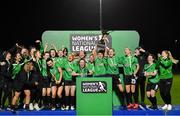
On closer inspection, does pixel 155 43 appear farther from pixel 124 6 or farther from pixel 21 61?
pixel 21 61

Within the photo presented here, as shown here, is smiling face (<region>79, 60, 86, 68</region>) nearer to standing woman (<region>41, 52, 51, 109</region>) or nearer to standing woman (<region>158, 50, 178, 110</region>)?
standing woman (<region>41, 52, 51, 109</region>)

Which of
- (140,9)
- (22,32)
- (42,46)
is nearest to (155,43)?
(140,9)

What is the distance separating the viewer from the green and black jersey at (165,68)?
12.7m

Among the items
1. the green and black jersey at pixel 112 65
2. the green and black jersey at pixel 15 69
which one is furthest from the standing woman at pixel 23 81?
the green and black jersey at pixel 112 65

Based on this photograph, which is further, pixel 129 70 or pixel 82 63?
pixel 129 70

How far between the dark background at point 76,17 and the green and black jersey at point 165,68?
74.9 ft

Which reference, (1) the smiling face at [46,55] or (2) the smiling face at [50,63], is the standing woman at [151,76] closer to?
(2) the smiling face at [50,63]

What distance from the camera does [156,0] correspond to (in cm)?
3819

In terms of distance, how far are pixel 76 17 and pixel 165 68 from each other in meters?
24.2

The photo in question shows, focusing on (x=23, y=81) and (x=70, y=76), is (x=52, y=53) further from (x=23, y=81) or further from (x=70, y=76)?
(x=23, y=81)

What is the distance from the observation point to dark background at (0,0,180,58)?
3603cm

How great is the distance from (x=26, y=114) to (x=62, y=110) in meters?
0.96

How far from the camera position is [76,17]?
120 feet

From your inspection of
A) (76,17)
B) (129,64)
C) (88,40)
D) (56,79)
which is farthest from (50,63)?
(76,17)
